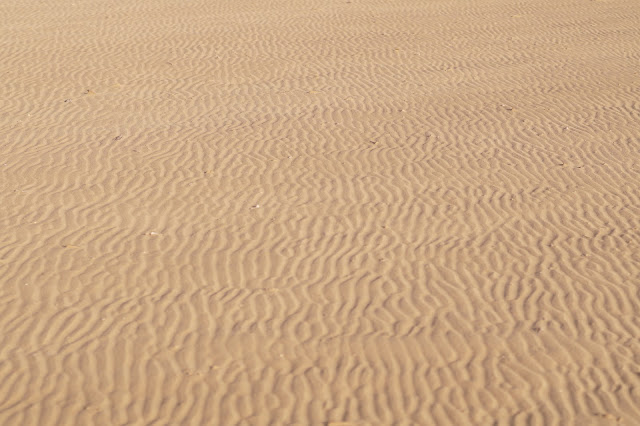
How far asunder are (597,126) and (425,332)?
8007 millimetres

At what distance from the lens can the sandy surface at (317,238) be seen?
259 inches

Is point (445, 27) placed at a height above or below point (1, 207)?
below

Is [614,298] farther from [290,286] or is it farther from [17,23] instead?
[17,23]

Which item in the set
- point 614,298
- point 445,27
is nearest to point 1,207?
point 614,298

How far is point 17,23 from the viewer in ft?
69.8

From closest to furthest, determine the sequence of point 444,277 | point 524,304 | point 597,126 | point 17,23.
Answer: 1. point 524,304
2. point 444,277
3. point 597,126
4. point 17,23

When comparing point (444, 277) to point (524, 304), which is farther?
point (444, 277)

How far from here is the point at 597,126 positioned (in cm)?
1379

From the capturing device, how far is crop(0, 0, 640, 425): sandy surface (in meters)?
6.57

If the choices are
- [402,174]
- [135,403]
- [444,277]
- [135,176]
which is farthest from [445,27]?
[135,403]

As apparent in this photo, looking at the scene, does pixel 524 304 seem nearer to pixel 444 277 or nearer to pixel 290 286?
pixel 444 277

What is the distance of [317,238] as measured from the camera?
30.7ft

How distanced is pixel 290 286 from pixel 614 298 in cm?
336

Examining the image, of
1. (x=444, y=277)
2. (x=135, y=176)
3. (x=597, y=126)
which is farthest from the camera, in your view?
(x=597, y=126)
